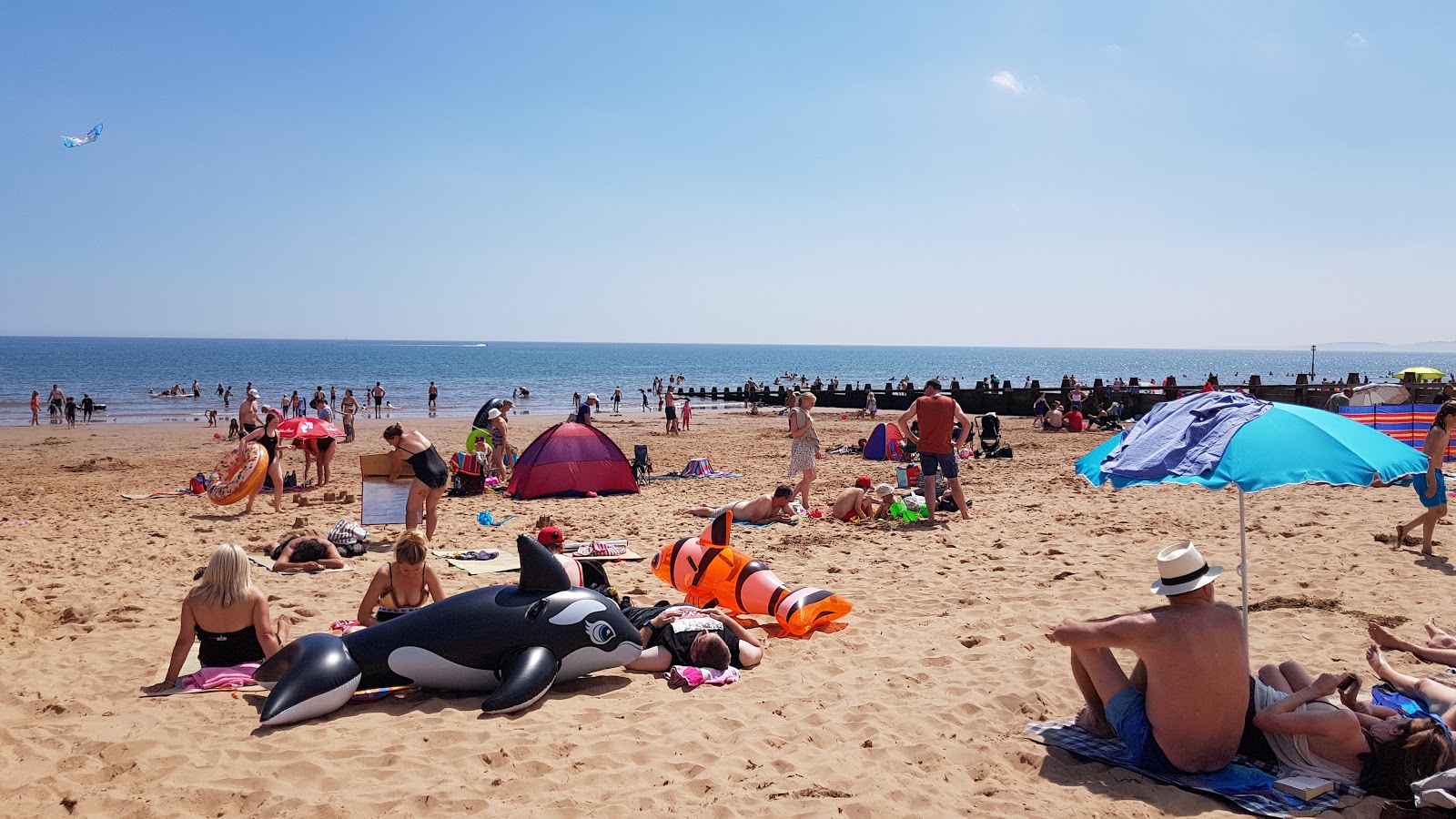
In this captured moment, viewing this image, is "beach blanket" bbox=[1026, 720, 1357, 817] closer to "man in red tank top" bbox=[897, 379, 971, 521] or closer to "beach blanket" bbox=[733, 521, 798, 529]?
"man in red tank top" bbox=[897, 379, 971, 521]

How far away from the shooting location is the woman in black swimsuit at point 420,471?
915 cm

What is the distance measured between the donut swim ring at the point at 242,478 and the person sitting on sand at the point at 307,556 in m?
2.93

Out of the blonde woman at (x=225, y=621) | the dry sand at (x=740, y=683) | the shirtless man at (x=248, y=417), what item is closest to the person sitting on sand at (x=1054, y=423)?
the dry sand at (x=740, y=683)

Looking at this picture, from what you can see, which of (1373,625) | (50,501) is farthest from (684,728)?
(50,501)

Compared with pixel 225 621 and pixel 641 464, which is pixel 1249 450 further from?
pixel 641 464

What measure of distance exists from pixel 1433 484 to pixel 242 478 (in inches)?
484

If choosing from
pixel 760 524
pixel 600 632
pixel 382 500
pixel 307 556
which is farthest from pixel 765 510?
pixel 600 632

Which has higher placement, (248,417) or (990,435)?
(248,417)

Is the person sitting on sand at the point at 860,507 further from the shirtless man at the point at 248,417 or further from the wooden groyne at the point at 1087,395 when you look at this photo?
the wooden groyne at the point at 1087,395

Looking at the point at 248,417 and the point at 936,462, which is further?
the point at 248,417

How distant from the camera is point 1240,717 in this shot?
3.90 metres

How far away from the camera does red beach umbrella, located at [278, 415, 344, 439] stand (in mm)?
12195

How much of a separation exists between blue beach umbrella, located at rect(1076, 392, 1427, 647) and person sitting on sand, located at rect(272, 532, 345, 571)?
6.69 meters

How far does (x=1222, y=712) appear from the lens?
3838 mm
